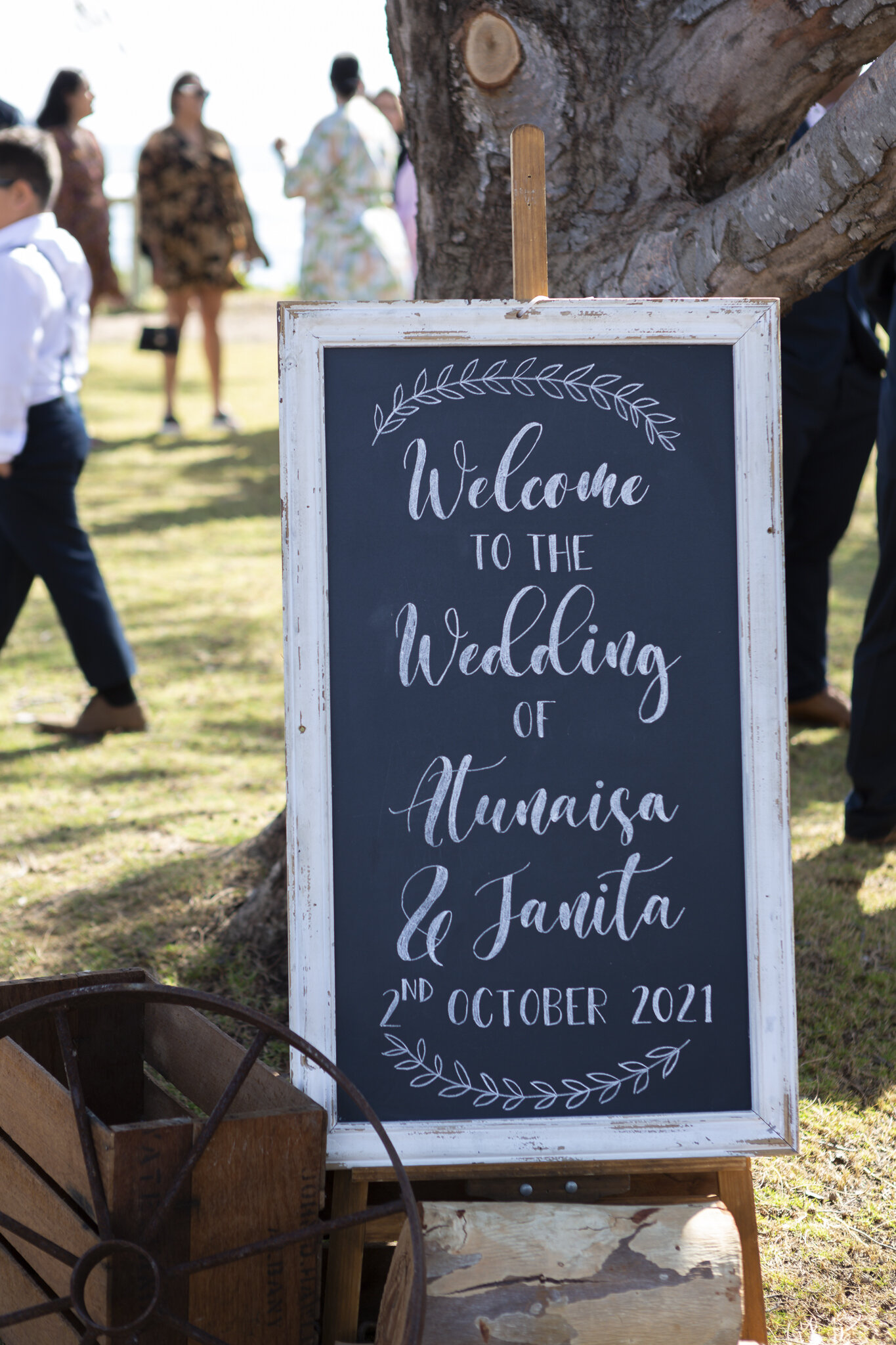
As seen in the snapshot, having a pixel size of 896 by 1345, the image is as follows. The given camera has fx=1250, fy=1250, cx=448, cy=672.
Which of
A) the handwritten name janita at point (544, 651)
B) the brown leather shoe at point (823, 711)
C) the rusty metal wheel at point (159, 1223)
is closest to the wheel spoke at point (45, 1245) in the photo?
the rusty metal wheel at point (159, 1223)

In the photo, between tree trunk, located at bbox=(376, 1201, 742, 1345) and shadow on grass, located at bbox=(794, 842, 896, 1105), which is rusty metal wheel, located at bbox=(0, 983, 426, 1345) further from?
shadow on grass, located at bbox=(794, 842, 896, 1105)

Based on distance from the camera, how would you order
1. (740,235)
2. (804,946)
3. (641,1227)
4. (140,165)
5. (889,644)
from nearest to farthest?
(641,1227) < (740,235) < (804,946) < (889,644) < (140,165)

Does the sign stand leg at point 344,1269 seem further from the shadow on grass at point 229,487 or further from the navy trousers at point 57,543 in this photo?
the shadow on grass at point 229,487

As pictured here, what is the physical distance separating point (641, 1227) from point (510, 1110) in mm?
211

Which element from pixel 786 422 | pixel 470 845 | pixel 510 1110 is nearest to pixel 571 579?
pixel 470 845

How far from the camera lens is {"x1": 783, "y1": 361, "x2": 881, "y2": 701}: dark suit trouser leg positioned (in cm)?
405

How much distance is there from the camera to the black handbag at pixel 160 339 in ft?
25.1

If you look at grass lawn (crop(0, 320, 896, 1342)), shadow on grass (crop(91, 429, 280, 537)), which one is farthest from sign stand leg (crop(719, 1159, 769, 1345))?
shadow on grass (crop(91, 429, 280, 537))

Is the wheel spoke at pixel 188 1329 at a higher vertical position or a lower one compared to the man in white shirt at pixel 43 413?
lower

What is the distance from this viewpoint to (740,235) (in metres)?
1.96

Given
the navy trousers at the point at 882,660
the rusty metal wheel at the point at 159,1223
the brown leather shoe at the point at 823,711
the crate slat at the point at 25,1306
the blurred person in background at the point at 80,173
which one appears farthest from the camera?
the blurred person in background at the point at 80,173

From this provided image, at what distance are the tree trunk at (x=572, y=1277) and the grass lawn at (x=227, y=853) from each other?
33 centimetres

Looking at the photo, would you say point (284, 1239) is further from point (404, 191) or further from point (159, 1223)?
point (404, 191)

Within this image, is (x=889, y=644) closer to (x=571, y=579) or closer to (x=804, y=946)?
(x=804, y=946)
